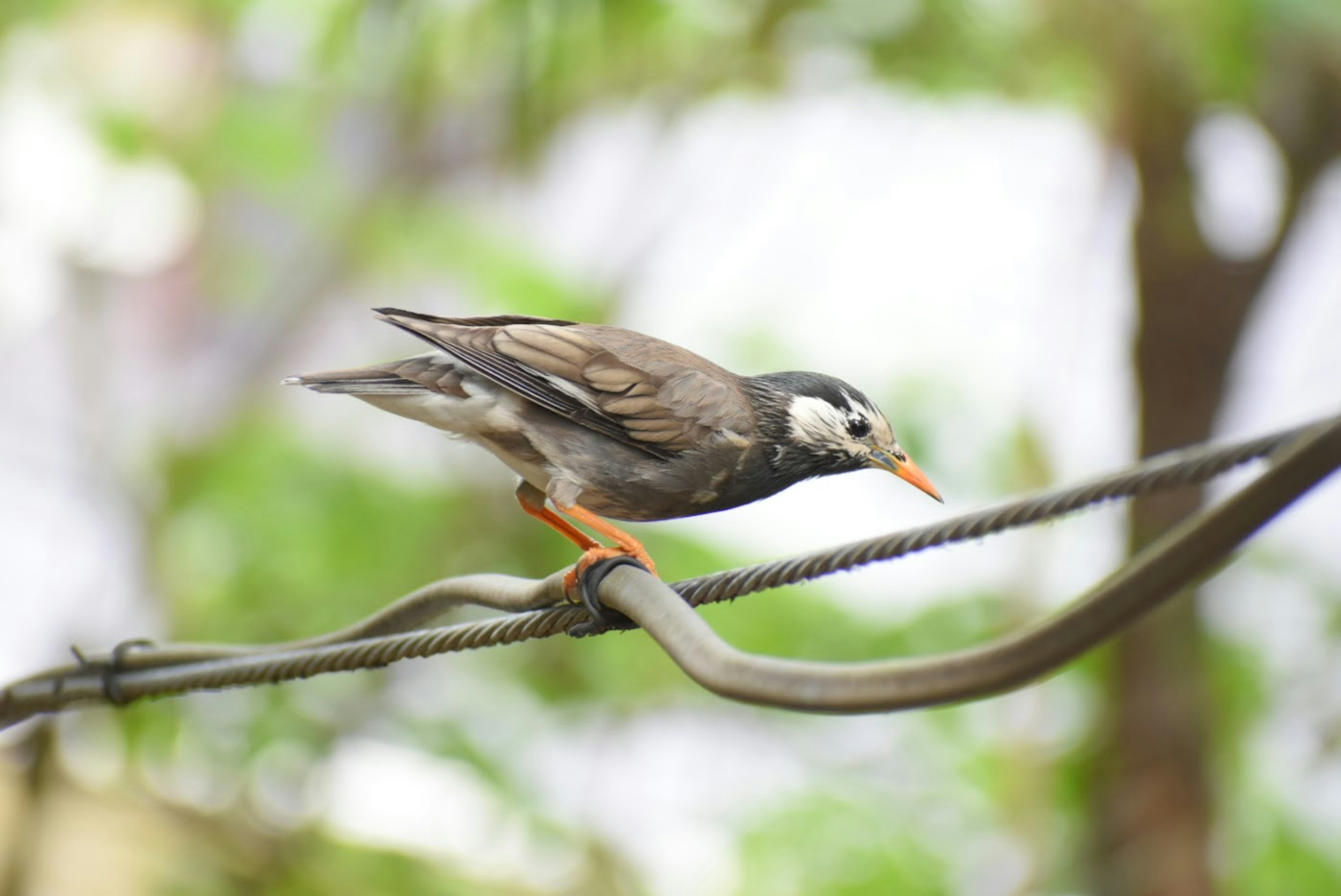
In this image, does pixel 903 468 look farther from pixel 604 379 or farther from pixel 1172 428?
pixel 1172 428

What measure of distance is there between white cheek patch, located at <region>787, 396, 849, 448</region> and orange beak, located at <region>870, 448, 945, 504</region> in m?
0.07

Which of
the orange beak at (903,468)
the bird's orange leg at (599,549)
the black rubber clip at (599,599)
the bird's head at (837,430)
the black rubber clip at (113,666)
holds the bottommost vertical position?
the black rubber clip at (113,666)

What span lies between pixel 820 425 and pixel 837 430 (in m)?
0.03

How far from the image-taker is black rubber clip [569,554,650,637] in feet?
7.16

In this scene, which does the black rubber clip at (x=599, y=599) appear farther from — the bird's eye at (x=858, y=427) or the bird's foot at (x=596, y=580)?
the bird's eye at (x=858, y=427)

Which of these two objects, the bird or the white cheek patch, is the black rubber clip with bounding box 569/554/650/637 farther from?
the white cheek patch

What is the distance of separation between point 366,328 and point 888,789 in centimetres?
465

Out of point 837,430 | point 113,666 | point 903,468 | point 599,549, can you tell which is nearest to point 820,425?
point 837,430

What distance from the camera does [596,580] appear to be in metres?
2.19

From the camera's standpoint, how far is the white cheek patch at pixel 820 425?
8.58 ft

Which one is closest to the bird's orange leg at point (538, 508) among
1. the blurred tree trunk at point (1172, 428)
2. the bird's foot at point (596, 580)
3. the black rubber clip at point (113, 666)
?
the bird's foot at point (596, 580)

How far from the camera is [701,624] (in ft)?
5.61

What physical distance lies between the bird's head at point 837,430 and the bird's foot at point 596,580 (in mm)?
501

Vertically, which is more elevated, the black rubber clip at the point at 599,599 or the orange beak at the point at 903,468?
the orange beak at the point at 903,468
